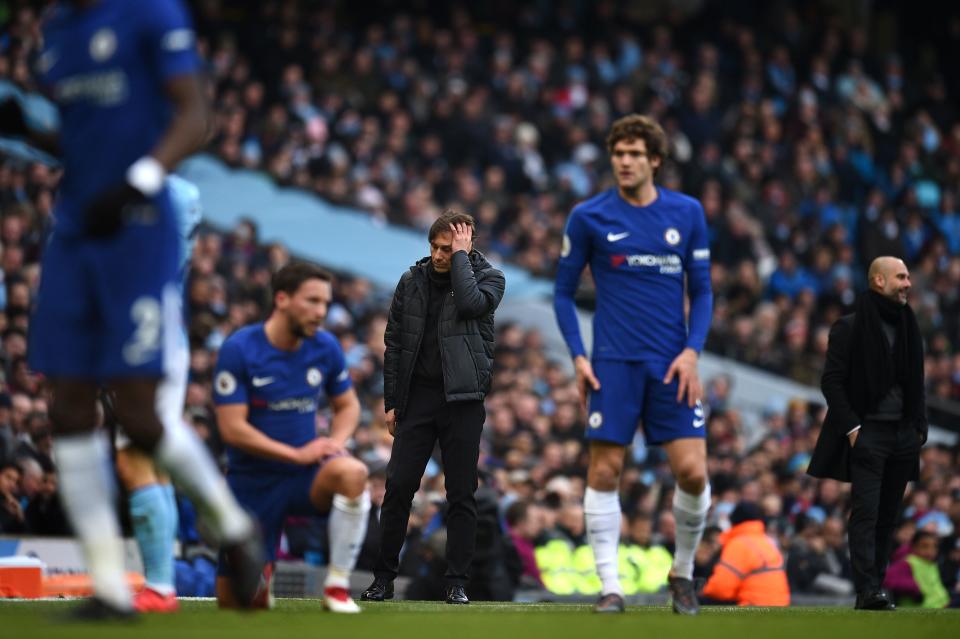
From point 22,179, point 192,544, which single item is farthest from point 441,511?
point 22,179

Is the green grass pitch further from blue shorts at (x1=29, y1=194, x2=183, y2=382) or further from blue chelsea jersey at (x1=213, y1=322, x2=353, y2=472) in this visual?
blue shorts at (x1=29, y1=194, x2=183, y2=382)

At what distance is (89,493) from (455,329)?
3.73 meters

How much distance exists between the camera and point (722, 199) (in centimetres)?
2500

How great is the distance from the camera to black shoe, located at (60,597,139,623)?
19.7ft

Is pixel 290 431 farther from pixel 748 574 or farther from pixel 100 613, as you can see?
pixel 748 574

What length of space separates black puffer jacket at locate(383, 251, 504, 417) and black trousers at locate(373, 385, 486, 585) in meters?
0.12

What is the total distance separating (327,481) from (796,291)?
17.1m

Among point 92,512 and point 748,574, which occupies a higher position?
point 92,512

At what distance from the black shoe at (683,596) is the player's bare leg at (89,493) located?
3157mm

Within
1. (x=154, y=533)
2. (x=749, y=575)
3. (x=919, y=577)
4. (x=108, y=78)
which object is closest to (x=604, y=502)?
(x=154, y=533)

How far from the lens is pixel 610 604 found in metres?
8.00

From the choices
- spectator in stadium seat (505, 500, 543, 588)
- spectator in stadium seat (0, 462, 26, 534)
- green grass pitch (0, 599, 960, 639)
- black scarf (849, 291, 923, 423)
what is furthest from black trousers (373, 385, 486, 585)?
spectator in stadium seat (0, 462, 26, 534)

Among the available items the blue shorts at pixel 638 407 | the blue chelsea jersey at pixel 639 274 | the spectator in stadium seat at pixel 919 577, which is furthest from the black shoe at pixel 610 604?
the spectator in stadium seat at pixel 919 577

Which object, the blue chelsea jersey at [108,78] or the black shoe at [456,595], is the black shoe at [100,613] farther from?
the black shoe at [456,595]
